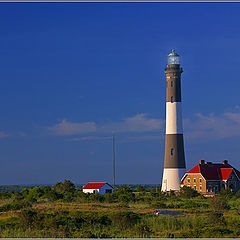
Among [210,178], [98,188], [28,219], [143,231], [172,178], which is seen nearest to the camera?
[143,231]

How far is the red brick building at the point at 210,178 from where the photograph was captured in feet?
196

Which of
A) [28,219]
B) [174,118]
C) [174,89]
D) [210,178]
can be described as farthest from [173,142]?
[28,219]

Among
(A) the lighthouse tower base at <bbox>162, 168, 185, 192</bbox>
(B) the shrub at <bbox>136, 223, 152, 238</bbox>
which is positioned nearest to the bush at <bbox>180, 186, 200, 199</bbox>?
(A) the lighthouse tower base at <bbox>162, 168, 185, 192</bbox>

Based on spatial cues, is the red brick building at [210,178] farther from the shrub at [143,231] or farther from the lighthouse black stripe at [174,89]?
the shrub at [143,231]

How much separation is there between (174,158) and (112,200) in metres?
13.0

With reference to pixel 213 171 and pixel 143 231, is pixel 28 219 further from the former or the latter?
pixel 213 171

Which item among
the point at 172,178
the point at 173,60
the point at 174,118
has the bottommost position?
the point at 172,178

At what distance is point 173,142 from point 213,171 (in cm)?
819

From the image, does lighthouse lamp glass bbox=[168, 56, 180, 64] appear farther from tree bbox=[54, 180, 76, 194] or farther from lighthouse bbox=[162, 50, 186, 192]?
tree bbox=[54, 180, 76, 194]

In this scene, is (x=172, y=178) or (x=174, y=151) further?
(x=172, y=178)

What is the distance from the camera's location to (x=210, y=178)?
6044 cm

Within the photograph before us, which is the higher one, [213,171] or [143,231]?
[213,171]

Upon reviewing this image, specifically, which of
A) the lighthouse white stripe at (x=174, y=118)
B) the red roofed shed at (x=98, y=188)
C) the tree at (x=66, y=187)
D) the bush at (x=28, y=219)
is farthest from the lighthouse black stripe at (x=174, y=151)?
the bush at (x=28, y=219)

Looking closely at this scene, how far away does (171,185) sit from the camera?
5744cm
